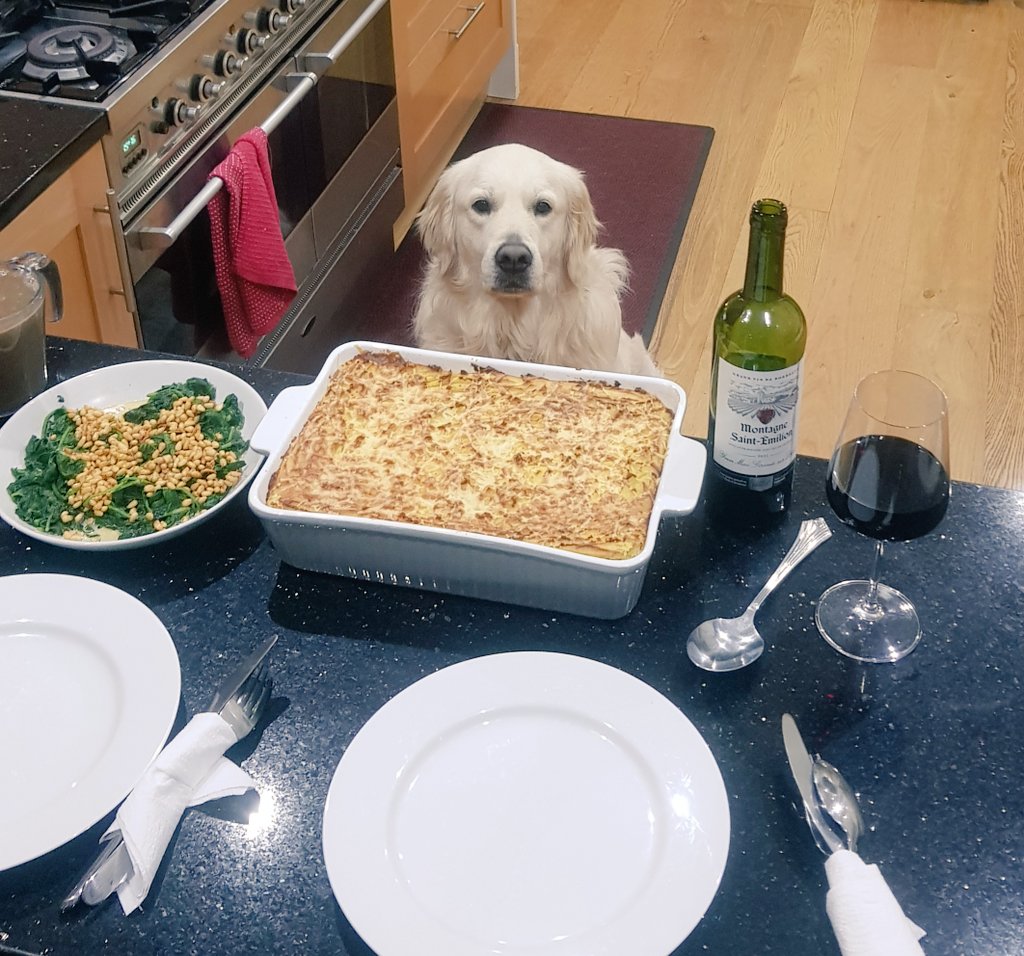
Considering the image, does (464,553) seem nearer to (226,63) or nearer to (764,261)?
(764,261)

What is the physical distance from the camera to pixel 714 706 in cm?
90

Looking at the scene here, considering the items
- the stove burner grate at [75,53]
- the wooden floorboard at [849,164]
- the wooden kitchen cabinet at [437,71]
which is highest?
the stove burner grate at [75,53]

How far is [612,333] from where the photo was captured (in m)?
2.18

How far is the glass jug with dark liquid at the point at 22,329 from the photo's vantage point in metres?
1.17

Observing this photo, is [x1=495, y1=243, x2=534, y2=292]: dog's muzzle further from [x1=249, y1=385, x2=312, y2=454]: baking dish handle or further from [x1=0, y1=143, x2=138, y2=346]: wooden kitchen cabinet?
[x1=249, y1=385, x2=312, y2=454]: baking dish handle

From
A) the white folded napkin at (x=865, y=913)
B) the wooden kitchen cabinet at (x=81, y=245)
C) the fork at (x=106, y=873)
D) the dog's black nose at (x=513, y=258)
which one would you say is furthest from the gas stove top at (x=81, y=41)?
the white folded napkin at (x=865, y=913)

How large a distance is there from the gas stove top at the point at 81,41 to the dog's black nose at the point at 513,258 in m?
0.64

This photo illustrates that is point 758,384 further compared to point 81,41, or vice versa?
point 81,41

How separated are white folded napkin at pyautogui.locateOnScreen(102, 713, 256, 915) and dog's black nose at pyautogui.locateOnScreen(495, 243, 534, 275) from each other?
1.32 meters

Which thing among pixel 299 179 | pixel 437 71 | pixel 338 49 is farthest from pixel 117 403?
pixel 437 71

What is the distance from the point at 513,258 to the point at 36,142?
2.62ft

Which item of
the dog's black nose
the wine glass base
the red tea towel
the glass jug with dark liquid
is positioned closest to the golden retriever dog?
the dog's black nose

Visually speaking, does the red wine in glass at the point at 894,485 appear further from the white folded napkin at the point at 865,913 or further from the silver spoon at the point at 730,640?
the white folded napkin at the point at 865,913

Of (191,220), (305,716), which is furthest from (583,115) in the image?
(305,716)
